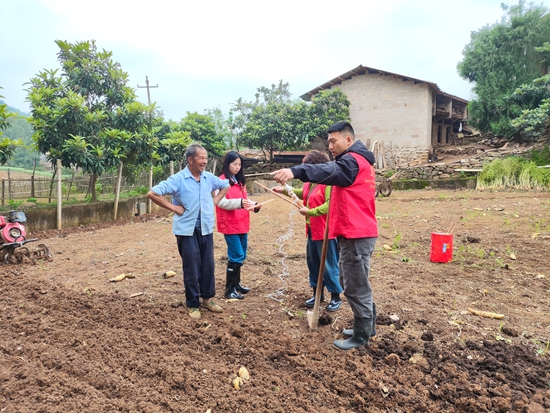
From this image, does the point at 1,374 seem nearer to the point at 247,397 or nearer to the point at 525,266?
the point at 247,397

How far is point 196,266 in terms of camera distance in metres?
3.67

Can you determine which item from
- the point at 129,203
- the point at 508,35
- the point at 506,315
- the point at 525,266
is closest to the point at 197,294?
the point at 506,315

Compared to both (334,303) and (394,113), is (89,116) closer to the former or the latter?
(334,303)

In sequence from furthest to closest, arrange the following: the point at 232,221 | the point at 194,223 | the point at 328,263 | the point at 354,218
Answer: the point at 232,221 < the point at 328,263 < the point at 194,223 < the point at 354,218

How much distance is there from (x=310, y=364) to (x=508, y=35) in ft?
69.0

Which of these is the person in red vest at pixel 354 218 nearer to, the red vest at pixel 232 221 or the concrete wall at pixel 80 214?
the red vest at pixel 232 221

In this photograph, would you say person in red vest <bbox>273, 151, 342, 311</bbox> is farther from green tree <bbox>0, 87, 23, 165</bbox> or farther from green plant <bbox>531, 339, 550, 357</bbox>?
green tree <bbox>0, 87, 23, 165</bbox>

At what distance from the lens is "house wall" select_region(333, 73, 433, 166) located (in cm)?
1977

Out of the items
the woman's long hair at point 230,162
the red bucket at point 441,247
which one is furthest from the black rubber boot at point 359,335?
the red bucket at point 441,247

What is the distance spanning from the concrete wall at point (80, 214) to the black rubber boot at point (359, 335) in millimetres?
8384

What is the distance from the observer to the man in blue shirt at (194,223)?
361cm

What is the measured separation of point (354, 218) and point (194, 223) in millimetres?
1584

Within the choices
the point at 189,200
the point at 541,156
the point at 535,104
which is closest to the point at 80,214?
the point at 189,200

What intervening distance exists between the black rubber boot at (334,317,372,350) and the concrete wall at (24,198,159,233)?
838cm
